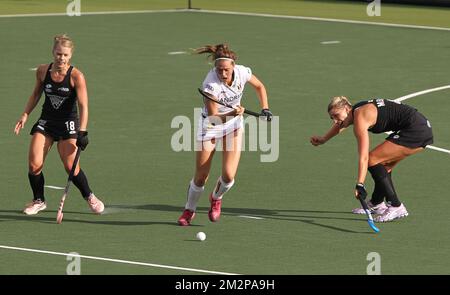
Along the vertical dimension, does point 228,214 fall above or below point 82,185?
below

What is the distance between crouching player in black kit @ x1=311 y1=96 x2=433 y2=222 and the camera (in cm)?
1695

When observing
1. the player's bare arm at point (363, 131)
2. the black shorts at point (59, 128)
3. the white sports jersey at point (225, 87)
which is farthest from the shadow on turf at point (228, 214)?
the white sports jersey at point (225, 87)

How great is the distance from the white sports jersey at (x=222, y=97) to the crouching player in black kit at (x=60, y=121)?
1491 millimetres

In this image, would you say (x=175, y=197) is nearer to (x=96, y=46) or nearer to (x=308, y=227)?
(x=308, y=227)

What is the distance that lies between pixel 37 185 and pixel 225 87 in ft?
9.21

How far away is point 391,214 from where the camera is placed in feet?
56.8

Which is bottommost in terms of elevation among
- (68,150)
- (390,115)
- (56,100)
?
(68,150)

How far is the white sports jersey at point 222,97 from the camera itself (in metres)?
16.8

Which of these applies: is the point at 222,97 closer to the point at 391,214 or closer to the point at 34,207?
the point at 391,214

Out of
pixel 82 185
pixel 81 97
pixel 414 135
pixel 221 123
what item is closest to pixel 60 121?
pixel 81 97

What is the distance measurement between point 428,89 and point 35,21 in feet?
45.6

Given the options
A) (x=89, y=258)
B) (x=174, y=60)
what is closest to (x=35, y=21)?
(x=174, y=60)
